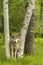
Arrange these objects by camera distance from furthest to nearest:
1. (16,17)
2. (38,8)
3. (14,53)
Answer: (38,8)
(16,17)
(14,53)

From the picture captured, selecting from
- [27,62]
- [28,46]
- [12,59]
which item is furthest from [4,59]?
[28,46]

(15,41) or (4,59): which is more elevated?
(15,41)

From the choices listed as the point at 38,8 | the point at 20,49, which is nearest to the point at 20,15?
the point at 38,8

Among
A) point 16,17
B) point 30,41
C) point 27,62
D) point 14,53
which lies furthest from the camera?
point 16,17

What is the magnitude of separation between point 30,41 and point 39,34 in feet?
52.6

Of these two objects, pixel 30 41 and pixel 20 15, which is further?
pixel 20 15

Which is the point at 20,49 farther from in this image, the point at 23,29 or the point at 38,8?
the point at 38,8

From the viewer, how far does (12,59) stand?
9.70m

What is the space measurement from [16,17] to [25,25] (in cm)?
1090

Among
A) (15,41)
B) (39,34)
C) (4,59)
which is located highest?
(15,41)

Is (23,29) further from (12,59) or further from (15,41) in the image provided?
(12,59)

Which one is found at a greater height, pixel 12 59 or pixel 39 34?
pixel 12 59

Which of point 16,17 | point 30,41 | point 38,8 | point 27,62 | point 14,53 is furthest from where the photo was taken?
point 38,8

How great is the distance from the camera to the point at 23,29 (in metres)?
10.0
